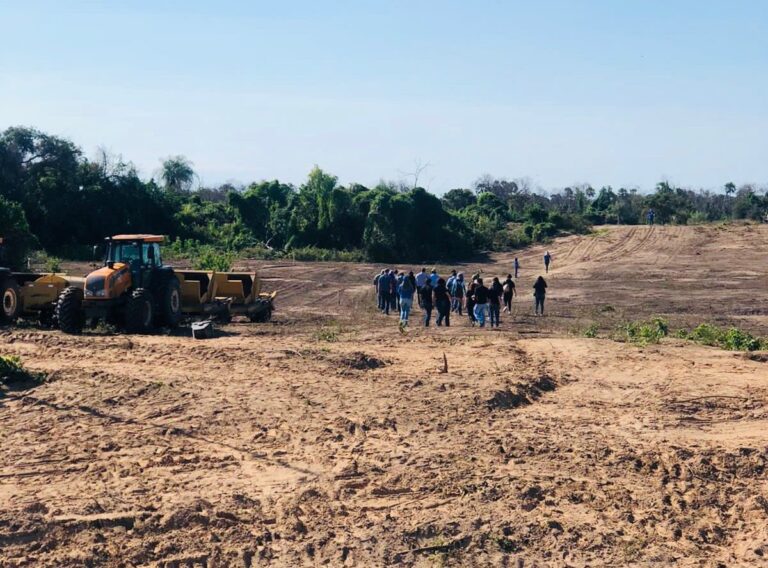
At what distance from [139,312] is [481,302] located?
775 centimetres

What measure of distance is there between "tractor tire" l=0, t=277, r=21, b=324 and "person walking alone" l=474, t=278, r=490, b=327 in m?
10.3

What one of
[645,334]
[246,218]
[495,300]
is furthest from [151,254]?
[246,218]

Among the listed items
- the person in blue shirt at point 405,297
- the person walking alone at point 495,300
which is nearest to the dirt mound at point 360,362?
the person walking alone at point 495,300

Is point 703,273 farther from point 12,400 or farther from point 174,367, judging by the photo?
point 12,400

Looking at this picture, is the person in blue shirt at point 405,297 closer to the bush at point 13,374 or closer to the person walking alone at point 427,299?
the person walking alone at point 427,299

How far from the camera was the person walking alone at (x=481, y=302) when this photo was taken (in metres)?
22.0

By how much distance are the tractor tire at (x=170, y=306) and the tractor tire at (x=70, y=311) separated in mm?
1722

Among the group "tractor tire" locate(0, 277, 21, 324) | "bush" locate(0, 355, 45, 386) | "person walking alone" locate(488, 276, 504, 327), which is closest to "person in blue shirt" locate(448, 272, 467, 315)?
"person walking alone" locate(488, 276, 504, 327)

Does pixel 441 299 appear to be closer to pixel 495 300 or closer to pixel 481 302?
pixel 481 302

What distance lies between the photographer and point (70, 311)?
19.4 m

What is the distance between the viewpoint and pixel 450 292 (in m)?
24.7

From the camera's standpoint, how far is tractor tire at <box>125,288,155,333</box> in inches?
766

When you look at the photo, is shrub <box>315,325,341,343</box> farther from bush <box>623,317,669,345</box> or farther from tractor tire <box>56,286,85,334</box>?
bush <box>623,317,669,345</box>

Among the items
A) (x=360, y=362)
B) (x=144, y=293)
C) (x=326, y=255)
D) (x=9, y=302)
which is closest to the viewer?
(x=360, y=362)
